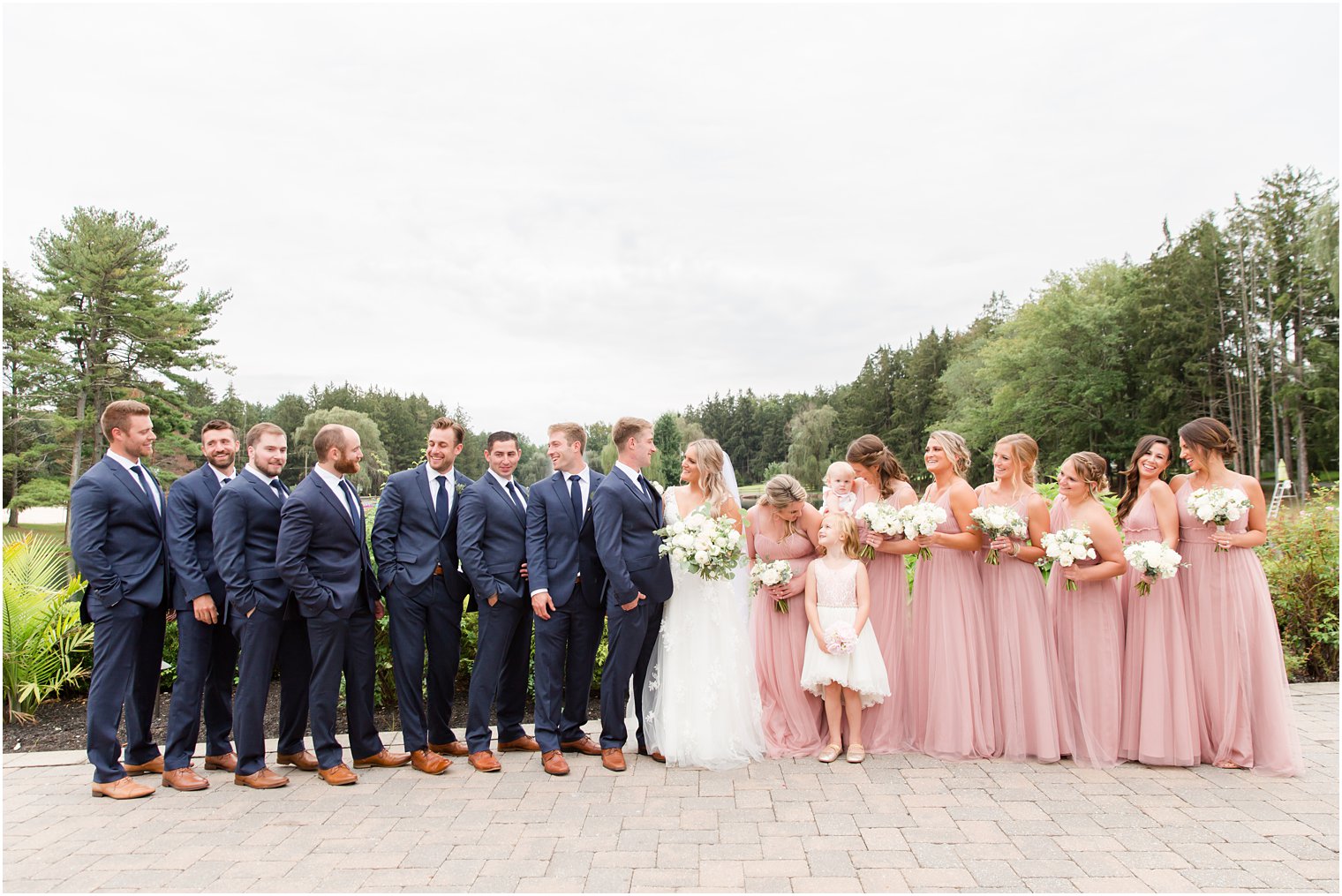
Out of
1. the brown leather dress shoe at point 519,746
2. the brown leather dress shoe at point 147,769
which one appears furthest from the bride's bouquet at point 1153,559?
the brown leather dress shoe at point 147,769

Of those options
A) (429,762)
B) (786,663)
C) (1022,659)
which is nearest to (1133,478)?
(1022,659)

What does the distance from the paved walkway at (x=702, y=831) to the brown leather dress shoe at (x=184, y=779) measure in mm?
64

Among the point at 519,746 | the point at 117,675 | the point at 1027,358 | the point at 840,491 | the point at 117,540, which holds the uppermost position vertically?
the point at 1027,358

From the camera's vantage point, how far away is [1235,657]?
582 centimetres

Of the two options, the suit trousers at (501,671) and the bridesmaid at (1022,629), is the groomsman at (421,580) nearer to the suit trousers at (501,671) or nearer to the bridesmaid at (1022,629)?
the suit trousers at (501,671)

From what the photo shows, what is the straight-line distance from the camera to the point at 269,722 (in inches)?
279

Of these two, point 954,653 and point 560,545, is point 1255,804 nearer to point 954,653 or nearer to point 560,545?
point 954,653

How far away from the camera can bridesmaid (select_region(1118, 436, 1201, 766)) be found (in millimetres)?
5738

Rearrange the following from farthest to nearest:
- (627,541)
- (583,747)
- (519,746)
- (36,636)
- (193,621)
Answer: (36,636), (519,746), (583,747), (627,541), (193,621)

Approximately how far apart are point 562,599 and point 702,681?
3.89 ft

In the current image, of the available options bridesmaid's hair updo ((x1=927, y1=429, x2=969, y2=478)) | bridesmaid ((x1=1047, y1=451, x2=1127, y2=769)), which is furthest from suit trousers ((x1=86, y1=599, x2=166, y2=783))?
bridesmaid ((x1=1047, y1=451, x2=1127, y2=769))

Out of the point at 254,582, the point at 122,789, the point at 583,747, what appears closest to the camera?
the point at 122,789

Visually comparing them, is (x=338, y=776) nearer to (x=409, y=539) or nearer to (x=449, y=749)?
(x=449, y=749)

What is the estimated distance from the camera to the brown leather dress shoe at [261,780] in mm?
5465
